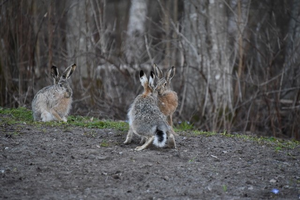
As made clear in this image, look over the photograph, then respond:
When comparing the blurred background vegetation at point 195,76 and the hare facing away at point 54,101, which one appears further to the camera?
the blurred background vegetation at point 195,76

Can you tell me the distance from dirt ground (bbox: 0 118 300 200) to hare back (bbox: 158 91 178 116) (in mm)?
994

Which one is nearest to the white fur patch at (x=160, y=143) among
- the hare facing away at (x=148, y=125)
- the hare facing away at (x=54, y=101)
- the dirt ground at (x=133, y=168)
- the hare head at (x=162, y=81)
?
the hare facing away at (x=148, y=125)

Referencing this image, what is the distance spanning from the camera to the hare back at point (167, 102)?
8469mm

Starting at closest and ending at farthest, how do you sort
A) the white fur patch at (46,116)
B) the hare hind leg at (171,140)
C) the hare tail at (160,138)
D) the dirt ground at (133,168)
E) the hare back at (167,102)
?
1. the dirt ground at (133,168)
2. the hare tail at (160,138)
3. the hare hind leg at (171,140)
4. the hare back at (167,102)
5. the white fur patch at (46,116)

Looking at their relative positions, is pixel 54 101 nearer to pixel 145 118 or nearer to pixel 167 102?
pixel 167 102

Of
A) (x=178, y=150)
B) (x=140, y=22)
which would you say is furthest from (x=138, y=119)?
(x=140, y=22)

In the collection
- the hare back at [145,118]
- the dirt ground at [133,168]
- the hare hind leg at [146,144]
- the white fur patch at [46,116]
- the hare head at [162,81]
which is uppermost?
the hare head at [162,81]

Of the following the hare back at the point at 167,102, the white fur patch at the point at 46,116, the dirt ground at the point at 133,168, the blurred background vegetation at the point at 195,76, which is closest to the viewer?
the dirt ground at the point at 133,168

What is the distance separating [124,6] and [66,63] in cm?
1765

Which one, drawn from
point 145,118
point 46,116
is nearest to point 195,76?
point 46,116

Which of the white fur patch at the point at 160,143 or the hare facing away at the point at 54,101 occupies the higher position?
the hare facing away at the point at 54,101

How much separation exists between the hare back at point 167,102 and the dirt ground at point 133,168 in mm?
994

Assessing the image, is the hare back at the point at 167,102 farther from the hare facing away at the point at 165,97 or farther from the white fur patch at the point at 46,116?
the white fur patch at the point at 46,116

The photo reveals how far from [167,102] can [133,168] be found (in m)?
2.69
